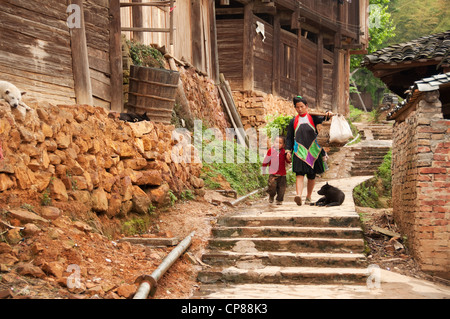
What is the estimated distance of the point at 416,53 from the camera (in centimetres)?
991

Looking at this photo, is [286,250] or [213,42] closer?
[286,250]

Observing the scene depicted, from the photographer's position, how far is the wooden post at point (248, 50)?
18406 mm

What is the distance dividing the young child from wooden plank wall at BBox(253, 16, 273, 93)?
929cm

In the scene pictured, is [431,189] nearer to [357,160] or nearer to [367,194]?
[367,194]

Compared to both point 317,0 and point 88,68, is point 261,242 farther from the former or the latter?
point 317,0

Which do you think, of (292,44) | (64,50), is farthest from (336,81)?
(64,50)

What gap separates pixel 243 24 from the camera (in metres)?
18.6

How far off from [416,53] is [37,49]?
6.67 metres

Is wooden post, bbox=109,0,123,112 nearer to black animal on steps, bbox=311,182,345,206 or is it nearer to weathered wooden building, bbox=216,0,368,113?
black animal on steps, bbox=311,182,345,206

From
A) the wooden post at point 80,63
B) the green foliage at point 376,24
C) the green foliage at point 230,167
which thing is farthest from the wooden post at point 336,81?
the wooden post at point 80,63

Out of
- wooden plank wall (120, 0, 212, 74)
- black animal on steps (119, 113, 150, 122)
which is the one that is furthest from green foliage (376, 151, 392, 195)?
black animal on steps (119, 113, 150, 122)

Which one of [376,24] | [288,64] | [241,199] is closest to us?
[241,199]

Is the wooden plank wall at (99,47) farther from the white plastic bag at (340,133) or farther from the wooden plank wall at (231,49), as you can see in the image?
the wooden plank wall at (231,49)

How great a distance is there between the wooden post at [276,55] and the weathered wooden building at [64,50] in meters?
11.5
